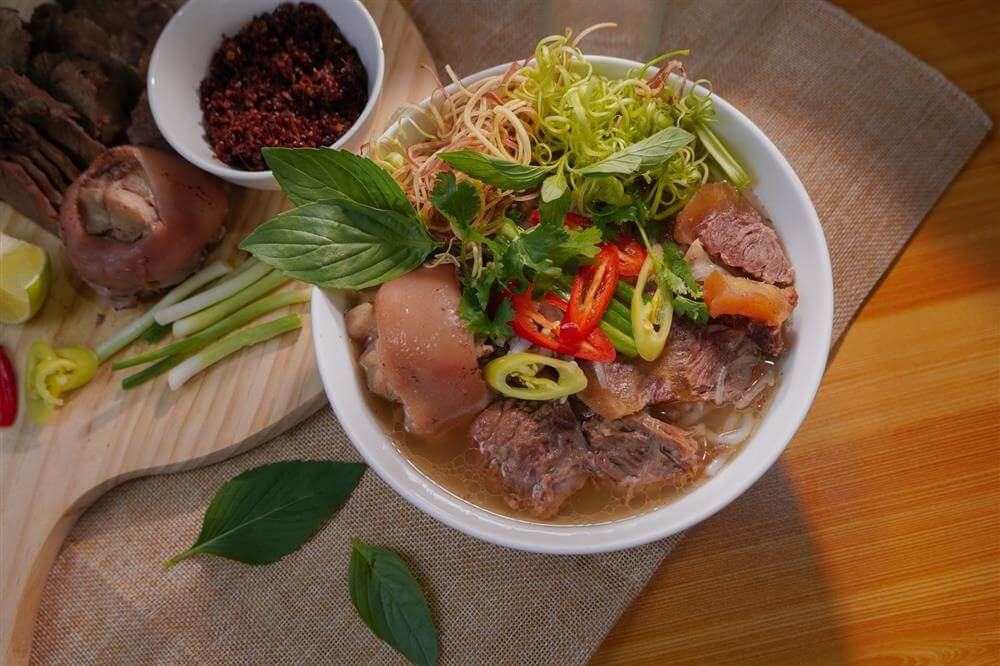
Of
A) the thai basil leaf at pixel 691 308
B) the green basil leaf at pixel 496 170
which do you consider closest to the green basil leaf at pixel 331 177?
the green basil leaf at pixel 496 170

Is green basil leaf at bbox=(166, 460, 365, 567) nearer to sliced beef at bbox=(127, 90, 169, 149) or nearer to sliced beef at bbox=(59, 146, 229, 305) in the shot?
sliced beef at bbox=(59, 146, 229, 305)

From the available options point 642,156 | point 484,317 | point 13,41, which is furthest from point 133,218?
point 642,156

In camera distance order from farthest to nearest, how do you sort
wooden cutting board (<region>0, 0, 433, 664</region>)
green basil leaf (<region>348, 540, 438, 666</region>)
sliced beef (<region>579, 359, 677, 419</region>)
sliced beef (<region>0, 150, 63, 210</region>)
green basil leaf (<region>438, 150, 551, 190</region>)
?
sliced beef (<region>0, 150, 63, 210</region>) → wooden cutting board (<region>0, 0, 433, 664</region>) → green basil leaf (<region>348, 540, 438, 666</region>) → sliced beef (<region>579, 359, 677, 419</region>) → green basil leaf (<region>438, 150, 551, 190</region>)

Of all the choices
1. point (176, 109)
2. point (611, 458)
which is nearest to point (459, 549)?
point (611, 458)

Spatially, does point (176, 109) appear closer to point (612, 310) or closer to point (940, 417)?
point (612, 310)

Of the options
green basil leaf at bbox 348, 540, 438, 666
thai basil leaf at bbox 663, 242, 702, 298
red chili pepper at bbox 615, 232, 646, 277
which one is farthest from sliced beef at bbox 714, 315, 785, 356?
green basil leaf at bbox 348, 540, 438, 666

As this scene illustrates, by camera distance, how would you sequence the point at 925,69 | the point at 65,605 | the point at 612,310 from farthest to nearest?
the point at 925,69 → the point at 65,605 → the point at 612,310

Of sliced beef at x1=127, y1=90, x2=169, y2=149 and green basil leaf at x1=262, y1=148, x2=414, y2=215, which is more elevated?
sliced beef at x1=127, y1=90, x2=169, y2=149
